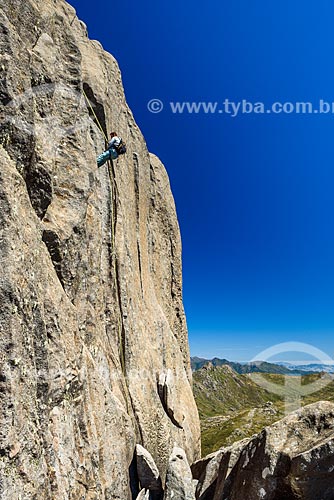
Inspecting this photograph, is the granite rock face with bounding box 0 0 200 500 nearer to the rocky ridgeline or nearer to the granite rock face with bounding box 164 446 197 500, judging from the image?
the rocky ridgeline

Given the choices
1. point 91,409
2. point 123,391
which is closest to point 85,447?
point 91,409

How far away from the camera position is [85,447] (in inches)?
615

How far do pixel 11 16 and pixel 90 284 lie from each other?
1344 centimetres

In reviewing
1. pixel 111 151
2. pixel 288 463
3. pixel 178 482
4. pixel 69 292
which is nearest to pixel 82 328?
pixel 69 292

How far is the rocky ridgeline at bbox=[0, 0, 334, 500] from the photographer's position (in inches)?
475

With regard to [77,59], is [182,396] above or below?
below

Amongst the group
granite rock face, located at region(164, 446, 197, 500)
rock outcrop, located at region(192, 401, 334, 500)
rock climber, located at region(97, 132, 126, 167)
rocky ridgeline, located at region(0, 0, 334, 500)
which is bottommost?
granite rock face, located at region(164, 446, 197, 500)

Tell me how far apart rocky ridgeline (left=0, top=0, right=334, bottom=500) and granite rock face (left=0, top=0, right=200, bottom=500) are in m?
0.07

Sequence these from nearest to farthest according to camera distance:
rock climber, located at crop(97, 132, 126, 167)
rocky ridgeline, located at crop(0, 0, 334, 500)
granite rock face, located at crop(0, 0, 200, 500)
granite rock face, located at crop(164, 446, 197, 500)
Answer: granite rock face, located at crop(0, 0, 200, 500)
rocky ridgeline, located at crop(0, 0, 334, 500)
granite rock face, located at crop(164, 446, 197, 500)
rock climber, located at crop(97, 132, 126, 167)

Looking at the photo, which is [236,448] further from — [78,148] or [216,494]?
[78,148]

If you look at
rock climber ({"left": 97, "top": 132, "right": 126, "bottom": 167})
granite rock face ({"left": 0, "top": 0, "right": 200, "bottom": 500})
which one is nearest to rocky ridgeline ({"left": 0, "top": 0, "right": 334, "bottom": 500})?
granite rock face ({"left": 0, "top": 0, "right": 200, "bottom": 500})

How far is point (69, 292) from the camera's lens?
1719 centimetres

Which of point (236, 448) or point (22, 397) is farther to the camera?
point (236, 448)

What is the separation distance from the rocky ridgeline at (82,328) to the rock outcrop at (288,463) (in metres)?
0.07
